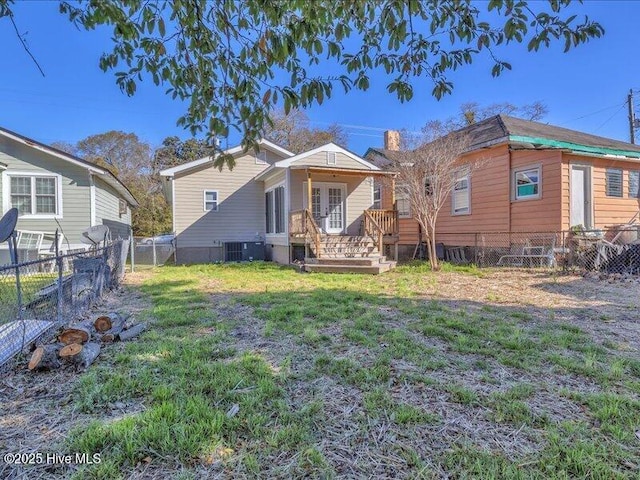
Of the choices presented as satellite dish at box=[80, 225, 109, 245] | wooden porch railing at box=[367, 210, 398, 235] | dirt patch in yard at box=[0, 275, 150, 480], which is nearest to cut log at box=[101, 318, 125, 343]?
dirt patch in yard at box=[0, 275, 150, 480]

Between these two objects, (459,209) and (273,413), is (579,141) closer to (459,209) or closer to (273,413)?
(459,209)

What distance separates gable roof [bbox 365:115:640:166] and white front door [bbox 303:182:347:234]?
7.63ft

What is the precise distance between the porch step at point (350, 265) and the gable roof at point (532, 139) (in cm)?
342

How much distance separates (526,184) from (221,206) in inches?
417

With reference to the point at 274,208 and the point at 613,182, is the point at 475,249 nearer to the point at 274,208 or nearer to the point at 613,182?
the point at 613,182

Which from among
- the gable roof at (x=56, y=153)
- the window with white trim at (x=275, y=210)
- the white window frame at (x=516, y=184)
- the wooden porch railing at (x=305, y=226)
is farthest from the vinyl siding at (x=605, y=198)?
the gable roof at (x=56, y=153)

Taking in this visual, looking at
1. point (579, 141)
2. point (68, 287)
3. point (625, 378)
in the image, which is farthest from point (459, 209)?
point (68, 287)

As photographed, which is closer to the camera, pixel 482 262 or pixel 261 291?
pixel 261 291

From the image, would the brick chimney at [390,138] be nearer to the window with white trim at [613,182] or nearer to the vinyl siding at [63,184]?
the window with white trim at [613,182]

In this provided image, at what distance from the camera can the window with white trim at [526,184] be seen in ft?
33.2

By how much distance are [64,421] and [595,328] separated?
540 cm

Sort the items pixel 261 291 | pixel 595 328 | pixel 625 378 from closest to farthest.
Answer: pixel 625 378 → pixel 595 328 → pixel 261 291

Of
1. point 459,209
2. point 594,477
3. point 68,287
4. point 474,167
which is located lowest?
point 594,477

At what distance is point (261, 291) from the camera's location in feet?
23.8
